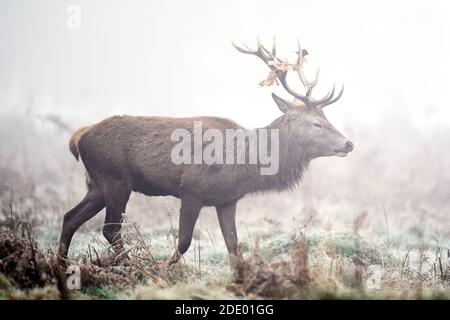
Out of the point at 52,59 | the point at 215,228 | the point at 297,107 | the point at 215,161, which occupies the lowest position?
the point at 215,228

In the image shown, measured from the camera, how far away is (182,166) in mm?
7395

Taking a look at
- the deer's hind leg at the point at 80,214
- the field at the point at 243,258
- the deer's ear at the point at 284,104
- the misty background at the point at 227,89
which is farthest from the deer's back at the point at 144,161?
the misty background at the point at 227,89

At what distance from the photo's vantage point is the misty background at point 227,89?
14.5m

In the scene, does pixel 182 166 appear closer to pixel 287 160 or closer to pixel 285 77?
pixel 287 160

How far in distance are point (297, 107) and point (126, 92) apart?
1117cm

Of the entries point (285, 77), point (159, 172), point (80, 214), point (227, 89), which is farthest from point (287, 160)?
point (227, 89)

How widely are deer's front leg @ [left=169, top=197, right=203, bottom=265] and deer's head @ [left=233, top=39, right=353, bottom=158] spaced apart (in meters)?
1.45

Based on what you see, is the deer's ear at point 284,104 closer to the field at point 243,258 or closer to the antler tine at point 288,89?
the antler tine at point 288,89

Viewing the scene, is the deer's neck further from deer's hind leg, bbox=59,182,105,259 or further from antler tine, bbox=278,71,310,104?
deer's hind leg, bbox=59,182,105,259

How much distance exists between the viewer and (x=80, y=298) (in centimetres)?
595

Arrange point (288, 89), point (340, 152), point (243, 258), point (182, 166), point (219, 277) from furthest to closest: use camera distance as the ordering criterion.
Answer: point (288, 89)
point (340, 152)
point (182, 166)
point (243, 258)
point (219, 277)

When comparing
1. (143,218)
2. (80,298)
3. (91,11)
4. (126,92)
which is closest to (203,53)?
(126,92)

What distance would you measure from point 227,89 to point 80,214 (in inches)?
466
